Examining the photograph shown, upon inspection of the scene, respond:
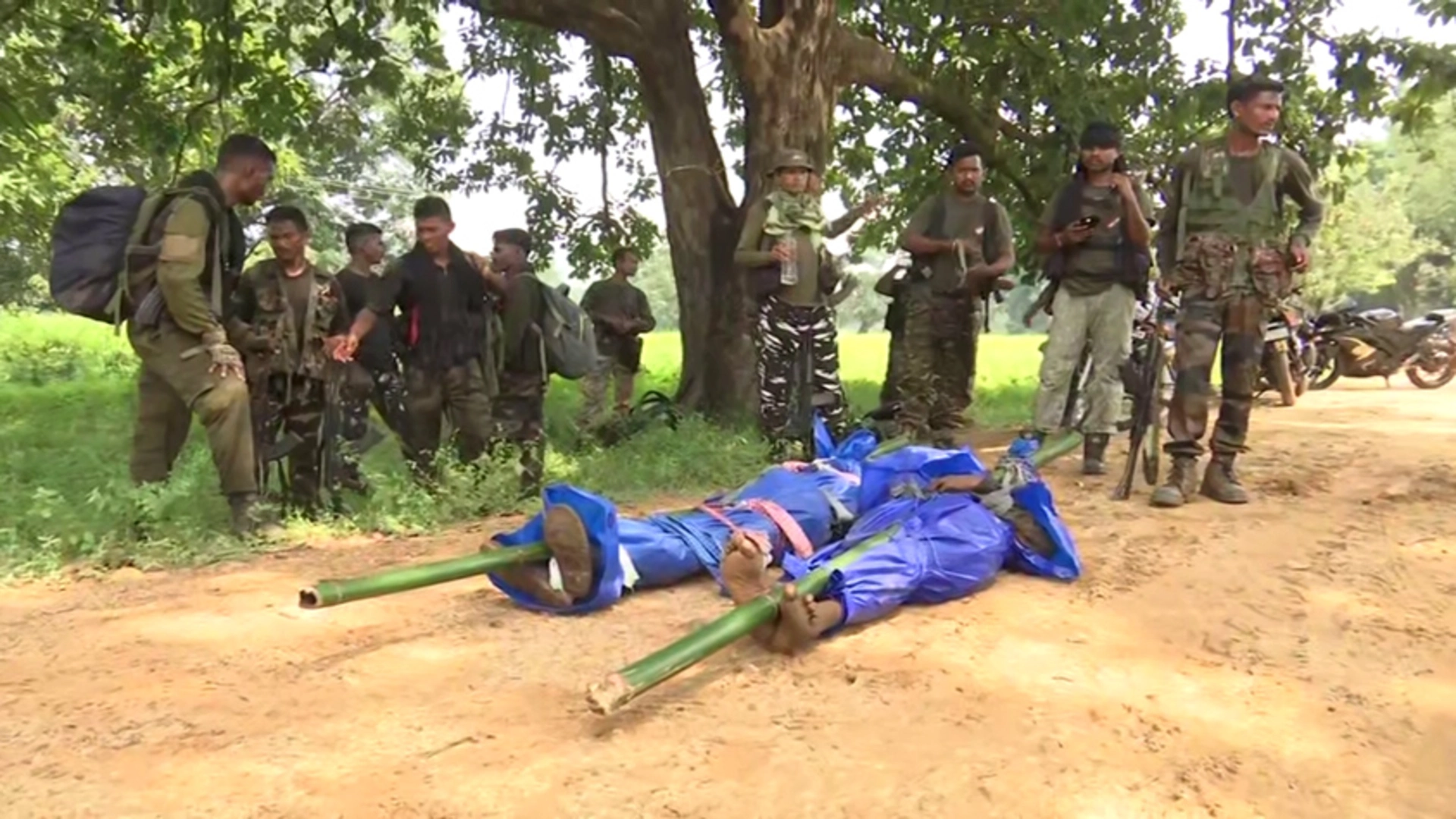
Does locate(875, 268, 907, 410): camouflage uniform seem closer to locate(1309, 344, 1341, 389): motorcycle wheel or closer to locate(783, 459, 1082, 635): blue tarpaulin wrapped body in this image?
locate(783, 459, 1082, 635): blue tarpaulin wrapped body

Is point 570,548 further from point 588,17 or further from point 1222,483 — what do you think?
point 588,17

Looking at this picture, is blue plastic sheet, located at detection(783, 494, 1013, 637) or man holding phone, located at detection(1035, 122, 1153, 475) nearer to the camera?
blue plastic sheet, located at detection(783, 494, 1013, 637)

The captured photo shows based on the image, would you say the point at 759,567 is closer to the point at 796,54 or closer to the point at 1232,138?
the point at 1232,138

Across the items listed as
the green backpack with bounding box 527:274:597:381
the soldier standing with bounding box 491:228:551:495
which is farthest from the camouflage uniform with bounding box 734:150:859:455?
the soldier standing with bounding box 491:228:551:495

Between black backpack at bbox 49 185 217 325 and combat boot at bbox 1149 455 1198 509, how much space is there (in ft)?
14.6

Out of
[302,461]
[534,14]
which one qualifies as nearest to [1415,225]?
[534,14]

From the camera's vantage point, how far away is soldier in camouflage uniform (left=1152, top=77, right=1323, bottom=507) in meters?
5.38

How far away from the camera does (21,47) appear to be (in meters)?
11.0

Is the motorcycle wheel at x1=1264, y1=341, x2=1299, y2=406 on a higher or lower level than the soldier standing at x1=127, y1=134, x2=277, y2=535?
lower

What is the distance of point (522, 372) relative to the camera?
674 cm

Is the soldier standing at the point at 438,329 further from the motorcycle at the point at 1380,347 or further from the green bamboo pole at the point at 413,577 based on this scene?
the motorcycle at the point at 1380,347

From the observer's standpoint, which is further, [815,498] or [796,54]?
[796,54]

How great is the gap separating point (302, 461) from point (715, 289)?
12.3ft

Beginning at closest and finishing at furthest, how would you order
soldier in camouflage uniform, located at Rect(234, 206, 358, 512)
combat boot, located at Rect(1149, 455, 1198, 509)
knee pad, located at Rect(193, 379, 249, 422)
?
1. knee pad, located at Rect(193, 379, 249, 422)
2. combat boot, located at Rect(1149, 455, 1198, 509)
3. soldier in camouflage uniform, located at Rect(234, 206, 358, 512)
